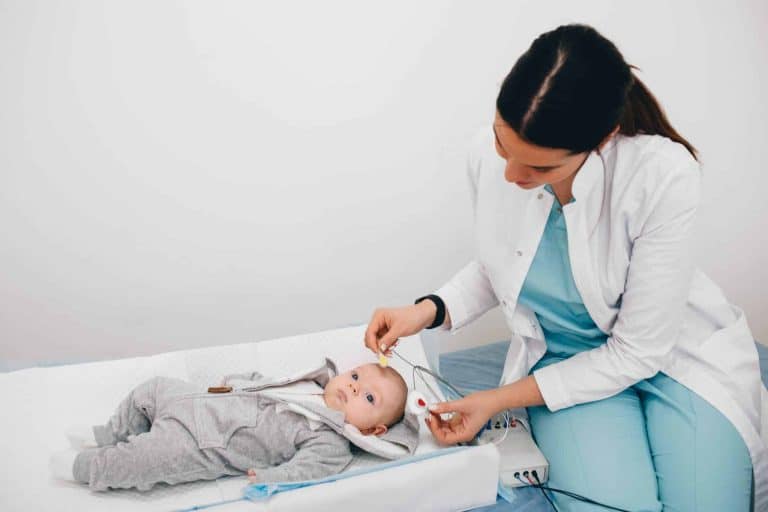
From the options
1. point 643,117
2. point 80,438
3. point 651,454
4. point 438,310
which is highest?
point 643,117

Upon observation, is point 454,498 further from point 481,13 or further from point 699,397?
point 481,13

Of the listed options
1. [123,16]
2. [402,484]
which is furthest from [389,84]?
[402,484]

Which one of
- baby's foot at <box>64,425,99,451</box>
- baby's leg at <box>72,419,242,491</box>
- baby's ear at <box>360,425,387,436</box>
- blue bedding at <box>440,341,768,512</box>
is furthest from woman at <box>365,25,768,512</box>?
baby's foot at <box>64,425,99,451</box>

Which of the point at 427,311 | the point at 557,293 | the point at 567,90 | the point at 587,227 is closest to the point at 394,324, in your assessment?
the point at 427,311

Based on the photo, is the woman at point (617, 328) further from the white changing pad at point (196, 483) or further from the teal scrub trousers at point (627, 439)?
the white changing pad at point (196, 483)

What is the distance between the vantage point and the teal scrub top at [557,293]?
5.00 ft

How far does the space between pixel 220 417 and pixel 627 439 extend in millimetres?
879

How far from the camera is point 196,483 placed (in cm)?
146

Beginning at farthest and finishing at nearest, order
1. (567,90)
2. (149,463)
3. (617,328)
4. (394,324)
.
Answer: (394,324)
(617,328)
(149,463)
(567,90)

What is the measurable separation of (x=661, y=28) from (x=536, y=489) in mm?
1442

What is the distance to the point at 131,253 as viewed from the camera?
2018 mm

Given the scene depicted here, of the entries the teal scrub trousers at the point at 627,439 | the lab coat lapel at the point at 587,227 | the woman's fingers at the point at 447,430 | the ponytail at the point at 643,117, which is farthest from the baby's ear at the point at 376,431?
the ponytail at the point at 643,117

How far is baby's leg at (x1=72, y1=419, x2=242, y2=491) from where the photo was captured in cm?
137

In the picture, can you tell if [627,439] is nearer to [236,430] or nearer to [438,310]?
[438,310]
